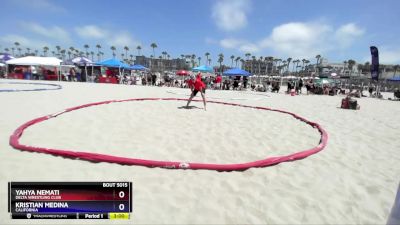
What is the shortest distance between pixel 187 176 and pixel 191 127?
309 centimetres

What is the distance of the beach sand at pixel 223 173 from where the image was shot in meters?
2.96

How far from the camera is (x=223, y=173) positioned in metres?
3.93

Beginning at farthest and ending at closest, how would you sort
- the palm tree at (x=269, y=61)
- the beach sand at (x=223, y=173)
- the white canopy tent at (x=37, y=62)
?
the palm tree at (x=269, y=61) < the white canopy tent at (x=37, y=62) < the beach sand at (x=223, y=173)

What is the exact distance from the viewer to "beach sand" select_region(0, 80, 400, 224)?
117 inches

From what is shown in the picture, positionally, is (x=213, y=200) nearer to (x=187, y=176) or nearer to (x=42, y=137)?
(x=187, y=176)

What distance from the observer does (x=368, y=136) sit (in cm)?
662

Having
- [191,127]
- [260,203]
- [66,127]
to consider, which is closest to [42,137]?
[66,127]
